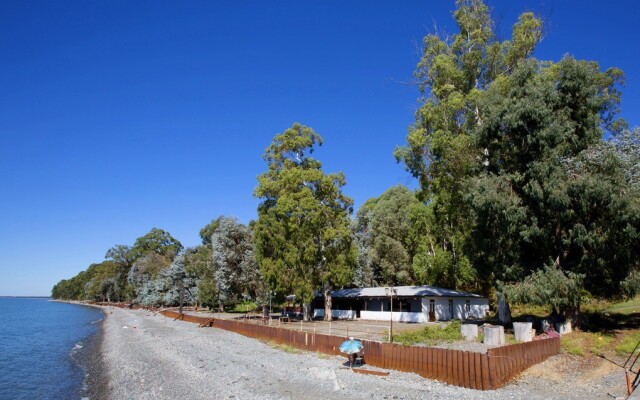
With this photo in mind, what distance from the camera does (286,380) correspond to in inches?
696

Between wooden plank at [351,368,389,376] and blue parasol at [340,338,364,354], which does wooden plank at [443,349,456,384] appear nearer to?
wooden plank at [351,368,389,376]

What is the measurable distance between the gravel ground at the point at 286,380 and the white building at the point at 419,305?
17042mm

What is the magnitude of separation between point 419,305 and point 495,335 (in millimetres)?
19457

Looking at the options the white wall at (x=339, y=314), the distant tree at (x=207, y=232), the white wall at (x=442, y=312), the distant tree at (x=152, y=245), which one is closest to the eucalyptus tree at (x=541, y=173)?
the white wall at (x=442, y=312)

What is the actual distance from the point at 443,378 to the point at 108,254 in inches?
4659

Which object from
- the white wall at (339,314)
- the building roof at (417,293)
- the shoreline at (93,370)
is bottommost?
the shoreline at (93,370)

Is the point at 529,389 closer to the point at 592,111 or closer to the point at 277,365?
the point at 277,365

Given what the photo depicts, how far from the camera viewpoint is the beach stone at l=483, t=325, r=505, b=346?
68.8 feet

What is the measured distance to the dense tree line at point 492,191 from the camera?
21.2 m

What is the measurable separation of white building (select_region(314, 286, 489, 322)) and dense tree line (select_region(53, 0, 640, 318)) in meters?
2.96

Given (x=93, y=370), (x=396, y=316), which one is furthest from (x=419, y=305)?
(x=93, y=370)

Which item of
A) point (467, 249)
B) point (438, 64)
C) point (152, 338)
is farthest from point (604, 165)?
point (152, 338)

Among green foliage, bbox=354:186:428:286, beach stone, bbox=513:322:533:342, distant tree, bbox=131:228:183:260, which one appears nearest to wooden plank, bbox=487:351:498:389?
beach stone, bbox=513:322:533:342

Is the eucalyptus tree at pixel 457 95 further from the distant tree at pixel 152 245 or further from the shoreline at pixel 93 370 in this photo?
the distant tree at pixel 152 245
